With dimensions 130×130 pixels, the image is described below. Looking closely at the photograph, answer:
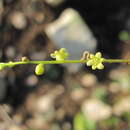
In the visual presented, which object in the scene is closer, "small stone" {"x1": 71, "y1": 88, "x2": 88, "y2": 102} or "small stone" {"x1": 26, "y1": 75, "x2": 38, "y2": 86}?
"small stone" {"x1": 71, "y1": 88, "x2": 88, "y2": 102}

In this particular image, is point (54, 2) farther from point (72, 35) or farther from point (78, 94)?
point (78, 94)

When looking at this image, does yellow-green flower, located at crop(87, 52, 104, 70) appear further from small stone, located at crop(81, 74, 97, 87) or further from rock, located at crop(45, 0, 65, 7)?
rock, located at crop(45, 0, 65, 7)

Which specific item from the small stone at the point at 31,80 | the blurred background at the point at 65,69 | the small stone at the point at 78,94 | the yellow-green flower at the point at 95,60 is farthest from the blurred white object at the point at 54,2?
the yellow-green flower at the point at 95,60

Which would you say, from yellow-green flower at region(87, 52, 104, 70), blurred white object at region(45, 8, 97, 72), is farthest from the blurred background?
Answer: yellow-green flower at region(87, 52, 104, 70)

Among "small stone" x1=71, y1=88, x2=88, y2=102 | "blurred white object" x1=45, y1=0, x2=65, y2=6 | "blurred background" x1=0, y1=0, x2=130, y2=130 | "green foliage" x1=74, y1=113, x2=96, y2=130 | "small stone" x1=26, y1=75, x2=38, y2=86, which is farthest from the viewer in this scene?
"blurred white object" x1=45, y1=0, x2=65, y2=6

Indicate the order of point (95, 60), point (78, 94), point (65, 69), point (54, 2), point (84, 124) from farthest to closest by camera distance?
1. point (54, 2)
2. point (65, 69)
3. point (78, 94)
4. point (84, 124)
5. point (95, 60)

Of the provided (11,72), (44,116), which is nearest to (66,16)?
(11,72)

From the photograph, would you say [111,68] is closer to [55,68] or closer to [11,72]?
[55,68]

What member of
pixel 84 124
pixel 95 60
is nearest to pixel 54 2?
pixel 84 124
